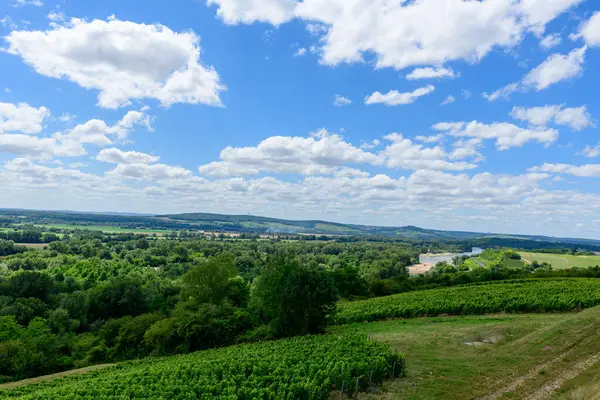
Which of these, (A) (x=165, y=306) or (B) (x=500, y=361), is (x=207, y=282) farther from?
(B) (x=500, y=361)

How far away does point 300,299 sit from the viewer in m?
39.0

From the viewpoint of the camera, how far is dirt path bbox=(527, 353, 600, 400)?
64.1ft

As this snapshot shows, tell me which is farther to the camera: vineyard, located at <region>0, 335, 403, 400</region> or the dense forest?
the dense forest

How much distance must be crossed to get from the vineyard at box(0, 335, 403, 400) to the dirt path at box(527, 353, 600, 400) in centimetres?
756

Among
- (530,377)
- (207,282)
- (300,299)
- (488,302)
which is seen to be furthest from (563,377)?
(207,282)

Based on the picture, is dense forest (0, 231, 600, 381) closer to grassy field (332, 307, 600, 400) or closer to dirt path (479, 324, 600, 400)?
grassy field (332, 307, 600, 400)

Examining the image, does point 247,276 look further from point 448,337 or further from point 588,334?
point 588,334

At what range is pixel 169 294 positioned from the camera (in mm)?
89125

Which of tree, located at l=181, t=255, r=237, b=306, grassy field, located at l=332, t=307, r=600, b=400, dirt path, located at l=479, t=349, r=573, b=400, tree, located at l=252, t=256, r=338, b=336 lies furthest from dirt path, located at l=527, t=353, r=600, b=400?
tree, located at l=181, t=255, r=237, b=306

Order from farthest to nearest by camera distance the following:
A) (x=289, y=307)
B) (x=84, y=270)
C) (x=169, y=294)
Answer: (x=84, y=270), (x=169, y=294), (x=289, y=307)

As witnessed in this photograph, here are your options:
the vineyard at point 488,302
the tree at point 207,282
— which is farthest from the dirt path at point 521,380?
the tree at point 207,282

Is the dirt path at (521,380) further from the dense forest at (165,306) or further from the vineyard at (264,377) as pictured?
the dense forest at (165,306)

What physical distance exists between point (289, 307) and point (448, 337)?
50.5 feet

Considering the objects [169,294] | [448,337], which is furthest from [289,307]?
[169,294]
